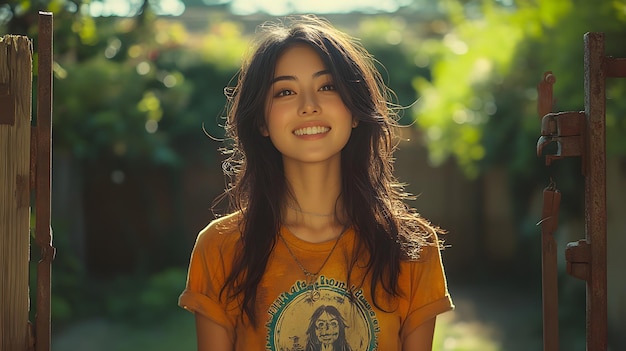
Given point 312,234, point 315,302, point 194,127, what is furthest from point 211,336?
point 194,127

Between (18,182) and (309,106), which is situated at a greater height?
(309,106)

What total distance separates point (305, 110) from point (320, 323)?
Answer: 60 cm

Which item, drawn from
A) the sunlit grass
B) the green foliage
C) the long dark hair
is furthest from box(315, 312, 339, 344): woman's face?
the sunlit grass

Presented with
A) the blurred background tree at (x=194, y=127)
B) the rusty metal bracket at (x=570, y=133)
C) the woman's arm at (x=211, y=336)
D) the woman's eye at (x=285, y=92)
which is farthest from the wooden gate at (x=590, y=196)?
the blurred background tree at (x=194, y=127)

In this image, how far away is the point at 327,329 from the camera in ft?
7.82

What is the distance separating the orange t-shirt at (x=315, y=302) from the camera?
7.83 ft

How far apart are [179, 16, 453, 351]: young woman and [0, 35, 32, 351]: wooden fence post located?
1.49 ft

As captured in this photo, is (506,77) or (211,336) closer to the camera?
(211,336)

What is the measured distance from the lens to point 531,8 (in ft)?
20.9

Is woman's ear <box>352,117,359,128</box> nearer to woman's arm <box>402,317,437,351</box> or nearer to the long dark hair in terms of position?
the long dark hair

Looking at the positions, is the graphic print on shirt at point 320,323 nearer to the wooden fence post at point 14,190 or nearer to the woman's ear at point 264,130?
the woman's ear at point 264,130

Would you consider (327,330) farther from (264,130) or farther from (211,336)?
(264,130)

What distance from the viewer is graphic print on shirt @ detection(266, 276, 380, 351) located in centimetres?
238

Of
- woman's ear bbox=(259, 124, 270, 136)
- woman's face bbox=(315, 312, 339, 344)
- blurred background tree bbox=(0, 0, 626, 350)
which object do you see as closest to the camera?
woman's face bbox=(315, 312, 339, 344)
